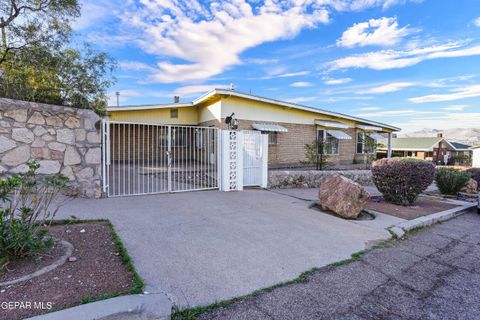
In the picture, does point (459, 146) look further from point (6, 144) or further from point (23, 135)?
point (6, 144)

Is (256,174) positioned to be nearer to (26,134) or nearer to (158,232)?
(158,232)

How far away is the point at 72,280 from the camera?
101 inches

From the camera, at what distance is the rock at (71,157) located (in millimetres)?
5914

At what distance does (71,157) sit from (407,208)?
8.87 metres

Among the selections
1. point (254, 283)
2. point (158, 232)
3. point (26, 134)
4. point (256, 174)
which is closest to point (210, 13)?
point (256, 174)

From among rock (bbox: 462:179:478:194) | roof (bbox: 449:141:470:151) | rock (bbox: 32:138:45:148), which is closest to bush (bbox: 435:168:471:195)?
rock (bbox: 462:179:478:194)

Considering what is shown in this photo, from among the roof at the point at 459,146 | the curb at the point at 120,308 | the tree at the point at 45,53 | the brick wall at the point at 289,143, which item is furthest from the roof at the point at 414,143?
the curb at the point at 120,308

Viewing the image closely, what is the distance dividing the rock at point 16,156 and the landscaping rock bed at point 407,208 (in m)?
8.35

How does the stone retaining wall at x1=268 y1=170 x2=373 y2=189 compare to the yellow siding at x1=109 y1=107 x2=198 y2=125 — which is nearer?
the stone retaining wall at x1=268 y1=170 x2=373 y2=189

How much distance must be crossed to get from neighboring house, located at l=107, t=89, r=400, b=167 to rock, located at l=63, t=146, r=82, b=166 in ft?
24.7

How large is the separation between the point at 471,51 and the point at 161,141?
15456mm

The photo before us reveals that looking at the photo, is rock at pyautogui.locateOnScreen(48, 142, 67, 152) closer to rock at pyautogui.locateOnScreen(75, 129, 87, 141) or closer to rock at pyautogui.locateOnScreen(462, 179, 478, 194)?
rock at pyautogui.locateOnScreen(75, 129, 87, 141)

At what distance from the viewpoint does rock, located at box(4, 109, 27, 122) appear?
5.32m

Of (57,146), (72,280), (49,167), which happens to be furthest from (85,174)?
(72,280)
